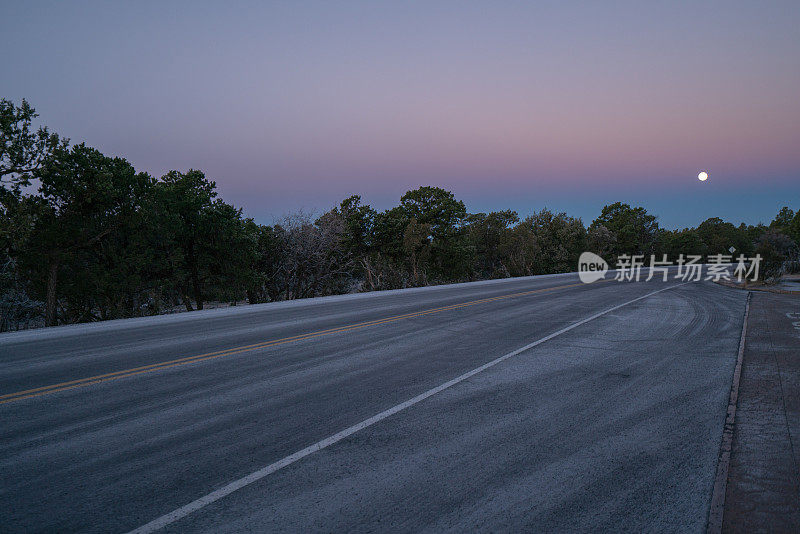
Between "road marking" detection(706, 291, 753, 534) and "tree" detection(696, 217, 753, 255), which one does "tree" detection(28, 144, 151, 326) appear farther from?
"tree" detection(696, 217, 753, 255)

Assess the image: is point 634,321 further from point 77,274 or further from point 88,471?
point 77,274

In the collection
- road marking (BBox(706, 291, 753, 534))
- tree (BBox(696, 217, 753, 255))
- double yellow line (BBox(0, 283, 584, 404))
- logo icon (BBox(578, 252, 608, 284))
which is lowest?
double yellow line (BBox(0, 283, 584, 404))

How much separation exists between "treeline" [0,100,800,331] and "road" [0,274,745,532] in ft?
25.4

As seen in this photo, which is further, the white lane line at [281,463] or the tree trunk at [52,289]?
the tree trunk at [52,289]

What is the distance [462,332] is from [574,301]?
862cm

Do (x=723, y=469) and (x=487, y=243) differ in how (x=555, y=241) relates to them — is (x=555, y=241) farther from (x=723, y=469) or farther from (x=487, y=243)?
(x=723, y=469)

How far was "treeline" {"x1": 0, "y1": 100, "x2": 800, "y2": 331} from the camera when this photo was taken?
49.8 feet

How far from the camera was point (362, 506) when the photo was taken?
327 cm

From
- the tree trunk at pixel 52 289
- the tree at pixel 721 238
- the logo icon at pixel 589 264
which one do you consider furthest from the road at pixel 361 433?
the tree at pixel 721 238

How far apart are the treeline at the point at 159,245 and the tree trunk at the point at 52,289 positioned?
0.14ft

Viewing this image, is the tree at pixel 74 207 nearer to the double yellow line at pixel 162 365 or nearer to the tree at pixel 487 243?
the double yellow line at pixel 162 365

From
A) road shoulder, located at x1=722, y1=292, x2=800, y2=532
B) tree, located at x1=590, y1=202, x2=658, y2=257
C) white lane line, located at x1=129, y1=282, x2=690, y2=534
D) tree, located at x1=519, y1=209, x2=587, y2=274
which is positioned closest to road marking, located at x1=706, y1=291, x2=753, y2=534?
road shoulder, located at x1=722, y1=292, x2=800, y2=532

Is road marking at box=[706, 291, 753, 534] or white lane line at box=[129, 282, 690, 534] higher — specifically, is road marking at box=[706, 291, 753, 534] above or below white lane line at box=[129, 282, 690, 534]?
above

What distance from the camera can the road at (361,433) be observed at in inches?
128
